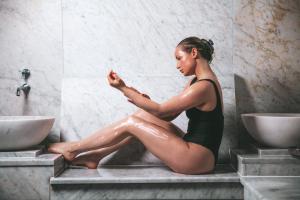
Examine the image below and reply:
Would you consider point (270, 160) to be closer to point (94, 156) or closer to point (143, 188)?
point (143, 188)

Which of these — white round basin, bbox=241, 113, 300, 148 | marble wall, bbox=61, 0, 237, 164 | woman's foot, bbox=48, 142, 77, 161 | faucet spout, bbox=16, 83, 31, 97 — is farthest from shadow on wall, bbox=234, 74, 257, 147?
faucet spout, bbox=16, 83, 31, 97

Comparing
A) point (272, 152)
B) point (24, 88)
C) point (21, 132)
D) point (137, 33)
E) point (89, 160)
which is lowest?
point (89, 160)

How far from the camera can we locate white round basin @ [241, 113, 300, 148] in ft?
7.80

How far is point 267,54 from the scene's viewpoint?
295 centimetres

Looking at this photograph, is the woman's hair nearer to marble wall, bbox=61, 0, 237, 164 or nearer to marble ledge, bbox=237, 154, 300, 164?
marble wall, bbox=61, 0, 237, 164

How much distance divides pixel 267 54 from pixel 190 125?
104 centimetres

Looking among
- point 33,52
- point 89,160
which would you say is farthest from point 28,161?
point 33,52

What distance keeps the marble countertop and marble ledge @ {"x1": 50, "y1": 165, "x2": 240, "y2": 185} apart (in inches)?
5.6

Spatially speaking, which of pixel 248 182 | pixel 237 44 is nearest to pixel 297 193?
pixel 248 182

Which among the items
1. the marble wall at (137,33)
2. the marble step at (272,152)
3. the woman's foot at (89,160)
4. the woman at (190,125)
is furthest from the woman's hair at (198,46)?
the woman's foot at (89,160)

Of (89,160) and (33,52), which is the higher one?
(33,52)

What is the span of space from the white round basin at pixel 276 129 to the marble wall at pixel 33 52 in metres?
1.62

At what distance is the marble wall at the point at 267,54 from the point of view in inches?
115

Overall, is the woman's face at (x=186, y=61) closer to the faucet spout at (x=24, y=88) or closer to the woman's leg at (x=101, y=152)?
the woman's leg at (x=101, y=152)
